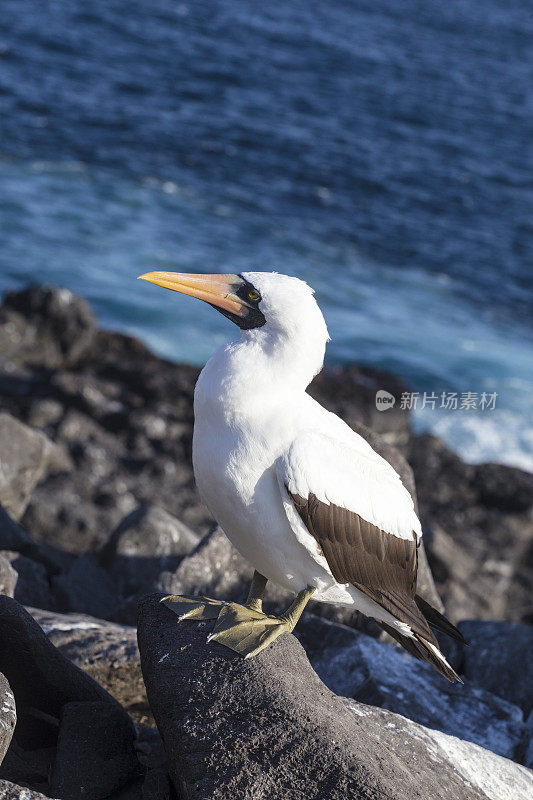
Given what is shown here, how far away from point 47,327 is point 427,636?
9679mm

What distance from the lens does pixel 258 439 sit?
150 inches

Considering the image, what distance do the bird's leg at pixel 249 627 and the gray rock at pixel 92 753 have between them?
0.66 m

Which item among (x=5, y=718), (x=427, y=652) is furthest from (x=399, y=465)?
(x=5, y=718)

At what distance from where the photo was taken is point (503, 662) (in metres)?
6.23

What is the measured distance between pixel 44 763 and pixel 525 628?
386cm

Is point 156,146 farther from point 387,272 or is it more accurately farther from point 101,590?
point 101,590

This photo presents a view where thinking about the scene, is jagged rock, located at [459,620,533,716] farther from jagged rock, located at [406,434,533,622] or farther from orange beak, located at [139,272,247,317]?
orange beak, located at [139,272,247,317]

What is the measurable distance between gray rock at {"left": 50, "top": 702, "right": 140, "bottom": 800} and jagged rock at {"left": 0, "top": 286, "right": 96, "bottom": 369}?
885 centimetres

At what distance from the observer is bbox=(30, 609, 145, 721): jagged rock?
4.95 metres

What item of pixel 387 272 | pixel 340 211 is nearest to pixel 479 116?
pixel 340 211

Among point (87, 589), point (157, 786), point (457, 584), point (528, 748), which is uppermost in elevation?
point (157, 786)

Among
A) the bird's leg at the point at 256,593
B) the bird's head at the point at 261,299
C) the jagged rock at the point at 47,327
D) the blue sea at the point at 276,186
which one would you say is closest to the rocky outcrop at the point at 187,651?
the bird's leg at the point at 256,593

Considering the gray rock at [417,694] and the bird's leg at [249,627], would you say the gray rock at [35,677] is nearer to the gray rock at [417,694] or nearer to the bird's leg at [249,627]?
the bird's leg at [249,627]

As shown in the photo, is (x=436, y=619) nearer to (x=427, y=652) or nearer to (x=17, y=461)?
(x=427, y=652)
